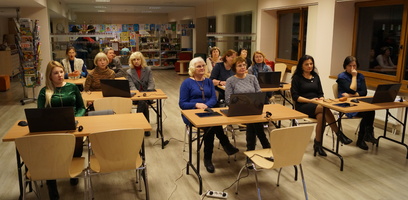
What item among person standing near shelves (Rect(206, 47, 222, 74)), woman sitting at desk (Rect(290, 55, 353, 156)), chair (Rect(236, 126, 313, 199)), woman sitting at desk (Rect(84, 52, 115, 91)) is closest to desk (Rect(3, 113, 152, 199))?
chair (Rect(236, 126, 313, 199))

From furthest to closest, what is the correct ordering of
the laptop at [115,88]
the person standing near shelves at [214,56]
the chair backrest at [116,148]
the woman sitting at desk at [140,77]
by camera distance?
the person standing near shelves at [214,56] < the woman sitting at desk at [140,77] < the laptop at [115,88] < the chair backrest at [116,148]

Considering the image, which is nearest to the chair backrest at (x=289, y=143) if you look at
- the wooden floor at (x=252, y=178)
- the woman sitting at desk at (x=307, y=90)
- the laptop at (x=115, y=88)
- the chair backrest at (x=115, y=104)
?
the wooden floor at (x=252, y=178)

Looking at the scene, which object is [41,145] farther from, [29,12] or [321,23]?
[29,12]

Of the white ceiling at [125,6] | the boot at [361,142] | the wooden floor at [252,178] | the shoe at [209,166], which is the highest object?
the white ceiling at [125,6]

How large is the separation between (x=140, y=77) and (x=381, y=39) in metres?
4.52

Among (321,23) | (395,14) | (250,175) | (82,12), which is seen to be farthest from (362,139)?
(82,12)

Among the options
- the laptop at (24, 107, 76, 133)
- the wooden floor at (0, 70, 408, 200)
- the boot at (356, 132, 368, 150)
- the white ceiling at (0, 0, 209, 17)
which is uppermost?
the white ceiling at (0, 0, 209, 17)

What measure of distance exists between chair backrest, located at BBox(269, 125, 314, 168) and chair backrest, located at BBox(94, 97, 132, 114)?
2110 millimetres

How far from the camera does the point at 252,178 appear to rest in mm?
3971

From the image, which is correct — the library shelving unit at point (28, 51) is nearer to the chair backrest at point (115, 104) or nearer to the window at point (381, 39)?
the chair backrest at point (115, 104)

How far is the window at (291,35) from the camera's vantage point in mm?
8375

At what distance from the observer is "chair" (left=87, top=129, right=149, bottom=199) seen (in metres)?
2.83

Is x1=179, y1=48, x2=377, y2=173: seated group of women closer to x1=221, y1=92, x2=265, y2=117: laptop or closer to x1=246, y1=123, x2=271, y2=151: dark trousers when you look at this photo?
x1=246, y1=123, x2=271, y2=151: dark trousers

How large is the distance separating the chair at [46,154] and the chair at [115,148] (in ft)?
0.65
